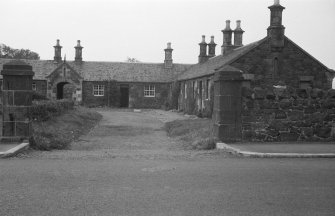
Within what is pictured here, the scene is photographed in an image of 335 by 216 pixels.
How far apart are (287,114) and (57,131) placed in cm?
900

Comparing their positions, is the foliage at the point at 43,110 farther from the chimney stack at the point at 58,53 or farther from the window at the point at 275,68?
the chimney stack at the point at 58,53

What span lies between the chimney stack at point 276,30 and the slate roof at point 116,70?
62.9 feet

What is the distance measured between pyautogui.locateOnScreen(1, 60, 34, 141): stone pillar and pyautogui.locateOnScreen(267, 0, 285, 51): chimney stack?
17.7 m

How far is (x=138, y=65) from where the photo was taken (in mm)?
45250

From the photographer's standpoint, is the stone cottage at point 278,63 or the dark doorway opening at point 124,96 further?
the dark doorway opening at point 124,96

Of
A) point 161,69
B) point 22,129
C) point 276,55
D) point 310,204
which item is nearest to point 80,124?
point 22,129

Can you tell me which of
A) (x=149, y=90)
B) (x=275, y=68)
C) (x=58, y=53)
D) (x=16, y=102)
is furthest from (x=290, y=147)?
(x=58, y=53)

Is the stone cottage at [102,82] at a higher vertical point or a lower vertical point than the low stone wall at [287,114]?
higher

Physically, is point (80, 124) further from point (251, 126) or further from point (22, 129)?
point (251, 126)

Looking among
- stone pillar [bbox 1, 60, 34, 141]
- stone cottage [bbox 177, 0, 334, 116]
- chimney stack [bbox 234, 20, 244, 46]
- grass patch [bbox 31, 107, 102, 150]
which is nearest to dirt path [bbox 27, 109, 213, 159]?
grass patch [bbox 31, 107, 102, 150]

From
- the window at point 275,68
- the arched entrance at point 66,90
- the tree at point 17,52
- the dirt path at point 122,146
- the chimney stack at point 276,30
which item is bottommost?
the dirt path at point 122,146

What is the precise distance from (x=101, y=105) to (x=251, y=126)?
102ft

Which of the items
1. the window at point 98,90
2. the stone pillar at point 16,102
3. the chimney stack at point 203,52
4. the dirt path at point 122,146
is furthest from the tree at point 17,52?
the stone pillar at point 16,102

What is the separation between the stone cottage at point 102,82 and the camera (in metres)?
39.2
